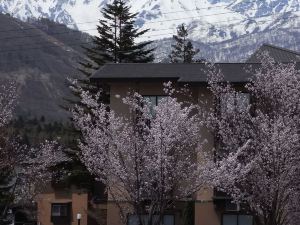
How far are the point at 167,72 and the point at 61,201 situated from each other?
14.1 metres

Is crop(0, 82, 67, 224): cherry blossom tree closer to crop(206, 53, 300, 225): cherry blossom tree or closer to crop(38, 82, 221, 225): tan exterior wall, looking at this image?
crop(38, 82, 221, 225): tan exterior wall

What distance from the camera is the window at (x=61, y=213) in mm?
40156

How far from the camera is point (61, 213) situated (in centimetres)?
4034

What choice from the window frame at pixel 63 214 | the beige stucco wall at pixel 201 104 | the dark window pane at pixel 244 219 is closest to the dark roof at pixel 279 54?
the beige stucco wall at pixel 201 104

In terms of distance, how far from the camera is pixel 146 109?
62.0 ft

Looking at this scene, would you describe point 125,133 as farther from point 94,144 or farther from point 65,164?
point 65,164

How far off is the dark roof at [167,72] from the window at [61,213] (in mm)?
12644

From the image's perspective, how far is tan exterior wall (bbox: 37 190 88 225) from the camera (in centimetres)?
3888

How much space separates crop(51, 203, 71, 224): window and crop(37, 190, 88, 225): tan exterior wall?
0.25 metres

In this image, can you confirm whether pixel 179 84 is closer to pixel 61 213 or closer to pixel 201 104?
pixel 201 104

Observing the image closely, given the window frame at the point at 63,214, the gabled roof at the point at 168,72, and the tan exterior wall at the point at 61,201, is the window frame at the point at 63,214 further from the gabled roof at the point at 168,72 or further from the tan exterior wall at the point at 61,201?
the gabled roof at the point at 168,72

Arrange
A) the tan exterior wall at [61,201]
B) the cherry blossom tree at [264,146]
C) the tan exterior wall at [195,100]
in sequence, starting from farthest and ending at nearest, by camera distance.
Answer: the tan exterior wall at [61,201]
the tan exterior wall at [195,100]
the cherry blossom tree at [264,146]

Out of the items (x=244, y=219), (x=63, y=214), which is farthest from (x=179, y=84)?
(x=63, y=214)

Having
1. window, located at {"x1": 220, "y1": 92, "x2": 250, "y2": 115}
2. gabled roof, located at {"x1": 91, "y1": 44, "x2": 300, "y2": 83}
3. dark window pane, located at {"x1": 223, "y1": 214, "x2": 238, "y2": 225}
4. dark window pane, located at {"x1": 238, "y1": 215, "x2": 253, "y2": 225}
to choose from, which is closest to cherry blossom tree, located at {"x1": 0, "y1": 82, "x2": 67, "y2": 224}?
gabled roof, located at {"x1": 91, "y1": 44, "x2": 300, "y2": 83}
